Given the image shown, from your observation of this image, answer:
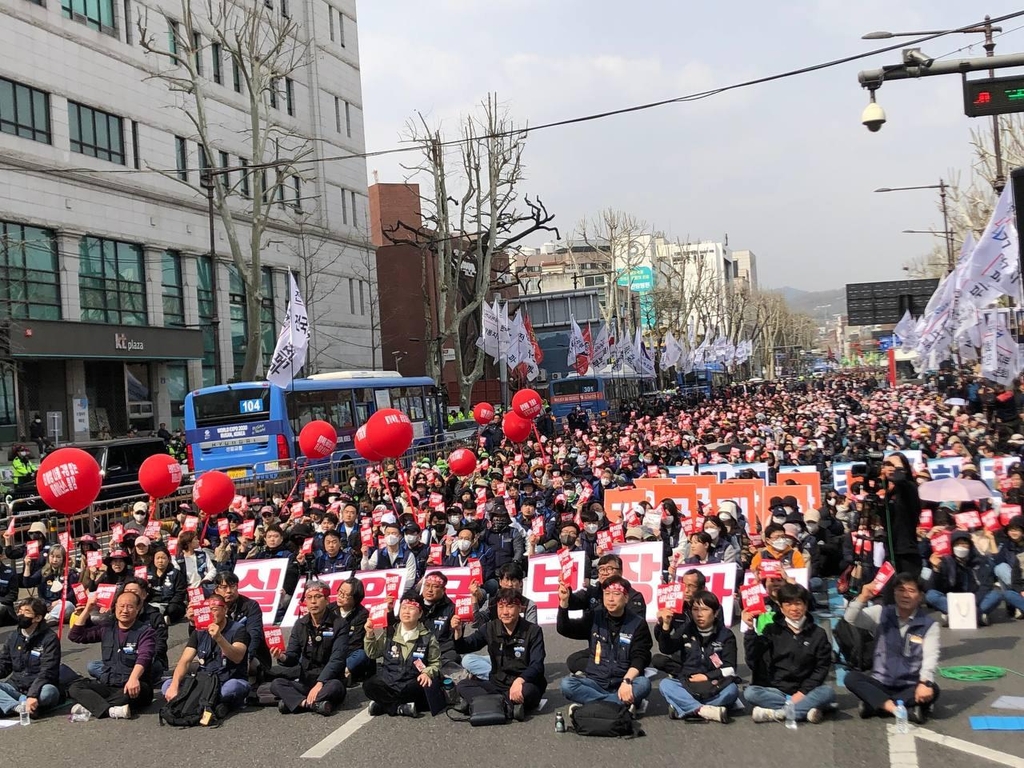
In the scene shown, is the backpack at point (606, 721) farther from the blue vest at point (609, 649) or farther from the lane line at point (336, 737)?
the lane line at point (336, 737)

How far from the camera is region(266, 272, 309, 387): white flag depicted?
2191 cm

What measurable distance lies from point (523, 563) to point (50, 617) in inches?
255

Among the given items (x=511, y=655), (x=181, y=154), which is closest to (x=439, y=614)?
(x=511, y=655)

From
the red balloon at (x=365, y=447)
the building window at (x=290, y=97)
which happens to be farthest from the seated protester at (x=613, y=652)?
the building window at (x=290, y=97)

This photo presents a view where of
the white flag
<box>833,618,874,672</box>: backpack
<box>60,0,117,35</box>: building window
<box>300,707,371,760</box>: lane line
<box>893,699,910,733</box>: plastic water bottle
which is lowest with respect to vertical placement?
<box>300,707,371,760</box>: lane line

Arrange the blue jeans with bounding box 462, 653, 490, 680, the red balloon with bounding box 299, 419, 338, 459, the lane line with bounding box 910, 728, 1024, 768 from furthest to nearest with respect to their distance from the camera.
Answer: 1. the red balloon with bounding box 299, 419, 338, 459
2. the blue jeans with bounding box 462, 653, 490, 680
3. the lane line with bounding box 910, 728, 1024, 768

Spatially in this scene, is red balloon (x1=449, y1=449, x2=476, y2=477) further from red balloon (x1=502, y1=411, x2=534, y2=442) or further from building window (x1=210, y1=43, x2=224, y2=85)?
building window (x1=210, y1=43, x2=224, y2=85)

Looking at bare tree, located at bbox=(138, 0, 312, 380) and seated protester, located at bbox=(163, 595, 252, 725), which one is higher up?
bare tree, located at bbox=(138, 0, 312, 380)

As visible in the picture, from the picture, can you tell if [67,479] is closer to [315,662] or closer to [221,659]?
[221,659]

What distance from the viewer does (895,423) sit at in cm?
2897

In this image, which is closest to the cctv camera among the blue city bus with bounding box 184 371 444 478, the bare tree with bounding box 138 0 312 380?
the blue city bus with bounding box 184 371 444 478

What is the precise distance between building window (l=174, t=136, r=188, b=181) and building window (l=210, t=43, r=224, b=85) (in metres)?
4.07

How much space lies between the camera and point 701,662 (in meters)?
8.50

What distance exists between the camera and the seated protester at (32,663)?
948 centimetres
